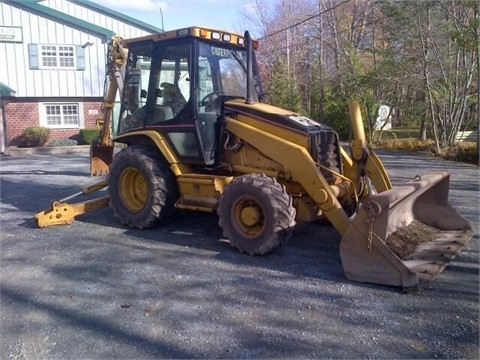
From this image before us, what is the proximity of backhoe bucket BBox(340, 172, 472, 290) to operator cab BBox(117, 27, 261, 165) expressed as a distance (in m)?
2.46

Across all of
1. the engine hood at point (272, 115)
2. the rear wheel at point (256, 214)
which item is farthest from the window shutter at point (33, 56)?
the rear wheel at point (256, 214)

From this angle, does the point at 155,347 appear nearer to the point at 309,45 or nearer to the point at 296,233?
the point at 296,233

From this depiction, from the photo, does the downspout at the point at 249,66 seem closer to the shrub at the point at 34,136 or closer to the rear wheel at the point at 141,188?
the rear wheel at the point at 141,188

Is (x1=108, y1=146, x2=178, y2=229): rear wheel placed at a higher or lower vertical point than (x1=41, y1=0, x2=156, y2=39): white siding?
lower

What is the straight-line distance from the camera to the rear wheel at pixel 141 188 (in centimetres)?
648

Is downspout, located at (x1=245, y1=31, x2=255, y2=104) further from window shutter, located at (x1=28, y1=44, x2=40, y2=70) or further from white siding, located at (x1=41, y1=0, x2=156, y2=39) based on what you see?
white siding, located at (x1=41, y1=0, x2=156, y2=39)

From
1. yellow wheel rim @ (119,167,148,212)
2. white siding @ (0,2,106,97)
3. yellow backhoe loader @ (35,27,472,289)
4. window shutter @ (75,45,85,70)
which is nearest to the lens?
yellow backhoe loader @ (35,27,472,289)

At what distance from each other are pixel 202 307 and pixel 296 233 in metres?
2.63

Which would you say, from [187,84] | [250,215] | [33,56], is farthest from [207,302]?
[33,56]

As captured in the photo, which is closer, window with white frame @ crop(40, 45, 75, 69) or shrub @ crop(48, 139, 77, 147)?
shrub @ crop(48, 139, 77, 147)

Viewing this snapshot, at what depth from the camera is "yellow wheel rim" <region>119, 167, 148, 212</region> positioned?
6.94m

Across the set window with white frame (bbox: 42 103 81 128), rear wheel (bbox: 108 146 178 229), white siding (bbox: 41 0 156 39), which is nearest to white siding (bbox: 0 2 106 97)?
window with white frame (bbox: 42 103 81 128)

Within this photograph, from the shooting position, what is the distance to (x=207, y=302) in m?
4.33

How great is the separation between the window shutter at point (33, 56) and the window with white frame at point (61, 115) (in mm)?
1785
